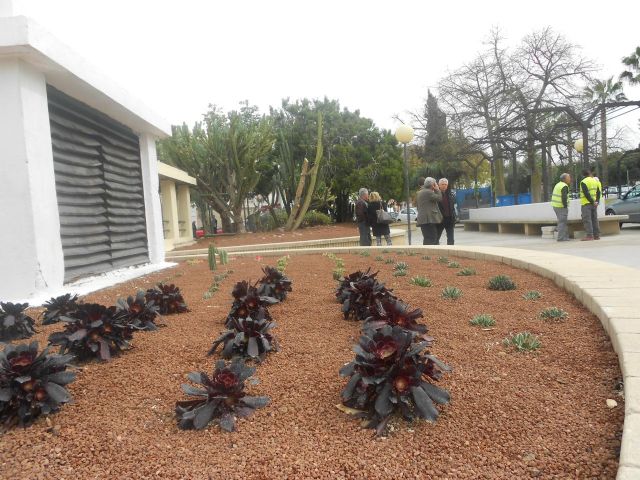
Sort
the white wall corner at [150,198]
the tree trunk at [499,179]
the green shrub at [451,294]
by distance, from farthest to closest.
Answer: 1. the tree trunk at [499,179]
2. the white wall corner at [150,198]
3. the green shrub at [451,294]

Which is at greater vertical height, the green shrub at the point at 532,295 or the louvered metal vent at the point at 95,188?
the louvered metal vent at the point at 95,188

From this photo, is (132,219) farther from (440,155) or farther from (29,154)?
(440,155)

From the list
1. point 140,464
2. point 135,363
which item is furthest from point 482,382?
point 135,363

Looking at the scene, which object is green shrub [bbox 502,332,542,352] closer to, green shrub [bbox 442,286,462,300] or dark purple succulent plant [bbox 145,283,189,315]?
green shrub [bbox 442,286,462,300]

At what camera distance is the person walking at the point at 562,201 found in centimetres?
1133

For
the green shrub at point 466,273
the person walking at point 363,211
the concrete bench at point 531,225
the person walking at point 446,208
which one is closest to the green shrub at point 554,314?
the green shrub at point 466,273

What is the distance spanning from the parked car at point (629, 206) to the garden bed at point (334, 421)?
14.8 meters

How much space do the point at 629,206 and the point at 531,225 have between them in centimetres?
314

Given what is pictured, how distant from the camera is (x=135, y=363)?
2.70 meters

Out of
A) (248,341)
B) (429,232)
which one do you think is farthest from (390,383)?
(429,232)

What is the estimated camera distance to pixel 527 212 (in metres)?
17.6

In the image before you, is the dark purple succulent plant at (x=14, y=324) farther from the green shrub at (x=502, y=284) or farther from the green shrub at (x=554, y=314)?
the green shrub at (x=502, y=284)

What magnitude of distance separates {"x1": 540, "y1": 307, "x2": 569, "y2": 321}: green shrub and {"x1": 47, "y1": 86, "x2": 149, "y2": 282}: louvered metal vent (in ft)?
15.5

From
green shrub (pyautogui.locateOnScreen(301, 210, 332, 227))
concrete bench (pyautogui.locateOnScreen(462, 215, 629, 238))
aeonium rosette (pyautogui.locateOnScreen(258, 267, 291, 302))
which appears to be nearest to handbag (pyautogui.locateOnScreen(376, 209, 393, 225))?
concrete bench (pyautogui.locateOnScreen(462, 215, 629, 238))
